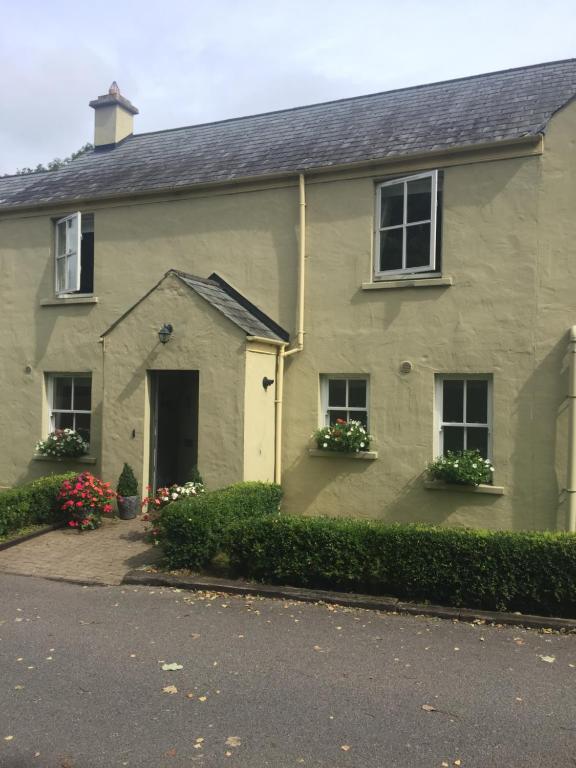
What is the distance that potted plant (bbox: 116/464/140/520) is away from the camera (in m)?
11.2

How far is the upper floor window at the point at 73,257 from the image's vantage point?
13.2 metres

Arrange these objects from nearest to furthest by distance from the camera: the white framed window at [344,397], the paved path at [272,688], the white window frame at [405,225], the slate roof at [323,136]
Result: the paved path at [272,688] → the white window frame at [405,225] → the slate roof at [323,136] → the white framed window at [344,397]

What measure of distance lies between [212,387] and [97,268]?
14.8 feet

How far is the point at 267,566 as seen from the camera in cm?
792

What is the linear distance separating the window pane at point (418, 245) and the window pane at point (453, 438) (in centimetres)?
280

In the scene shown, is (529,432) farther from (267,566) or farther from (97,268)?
(97,268)

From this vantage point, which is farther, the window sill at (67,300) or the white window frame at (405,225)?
the window sill at (67,300)

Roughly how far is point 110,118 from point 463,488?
12563 mm


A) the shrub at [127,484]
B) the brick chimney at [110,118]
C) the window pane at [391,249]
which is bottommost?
the shrub at [127,484]

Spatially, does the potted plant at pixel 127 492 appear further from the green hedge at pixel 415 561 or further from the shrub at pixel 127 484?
the green hedge at pixel 415 561

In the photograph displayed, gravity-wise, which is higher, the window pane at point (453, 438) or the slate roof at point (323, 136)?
the slate roof at point (323, 136)

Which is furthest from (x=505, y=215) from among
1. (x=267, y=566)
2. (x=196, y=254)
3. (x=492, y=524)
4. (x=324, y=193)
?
(x=267, y=566)

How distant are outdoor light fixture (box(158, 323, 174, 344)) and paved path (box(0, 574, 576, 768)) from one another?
4.93 metres

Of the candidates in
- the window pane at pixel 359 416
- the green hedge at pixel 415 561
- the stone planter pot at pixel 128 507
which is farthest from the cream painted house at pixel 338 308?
the green hedge at pixel 415 561
